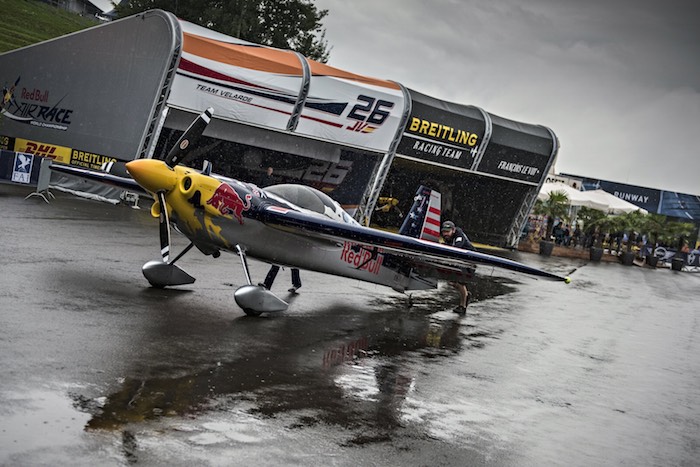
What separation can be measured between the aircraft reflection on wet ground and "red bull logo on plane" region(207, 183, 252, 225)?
1.64 meters

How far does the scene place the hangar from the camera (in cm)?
2400

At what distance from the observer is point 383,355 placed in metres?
10.4

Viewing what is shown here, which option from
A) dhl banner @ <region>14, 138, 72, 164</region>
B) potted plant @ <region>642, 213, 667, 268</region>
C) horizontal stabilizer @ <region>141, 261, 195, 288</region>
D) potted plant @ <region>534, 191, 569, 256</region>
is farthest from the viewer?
potted plant @ <region>642, 213, 667, 268</region>

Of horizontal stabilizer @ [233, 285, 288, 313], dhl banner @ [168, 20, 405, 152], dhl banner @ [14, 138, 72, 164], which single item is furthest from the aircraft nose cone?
dhl banner @ [14, 138, 72, 164]

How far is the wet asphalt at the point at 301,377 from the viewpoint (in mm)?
5996

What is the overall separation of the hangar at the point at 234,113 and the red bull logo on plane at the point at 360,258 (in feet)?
33.9

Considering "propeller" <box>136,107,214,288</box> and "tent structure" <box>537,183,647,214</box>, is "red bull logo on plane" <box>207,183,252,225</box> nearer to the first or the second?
"propeller" <box>136,107,214,288</box>

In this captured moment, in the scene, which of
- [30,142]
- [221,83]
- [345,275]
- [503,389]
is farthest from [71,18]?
[503,389]

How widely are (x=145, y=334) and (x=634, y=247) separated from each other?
52681mm

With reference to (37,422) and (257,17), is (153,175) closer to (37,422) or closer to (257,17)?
(37,422)

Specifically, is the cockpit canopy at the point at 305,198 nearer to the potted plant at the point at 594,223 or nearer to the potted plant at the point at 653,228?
the potted plant at the point at 594,223

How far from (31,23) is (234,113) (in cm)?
4766

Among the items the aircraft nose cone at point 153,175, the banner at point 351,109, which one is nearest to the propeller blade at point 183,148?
the aircraft nose cone at point 153,175

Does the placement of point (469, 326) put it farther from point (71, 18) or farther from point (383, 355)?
point (71, 18)
